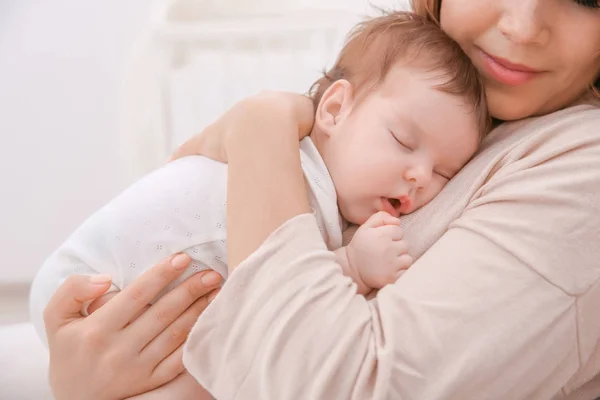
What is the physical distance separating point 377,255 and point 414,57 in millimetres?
333

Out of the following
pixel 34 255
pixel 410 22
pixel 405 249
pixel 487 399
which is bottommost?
pixel 34 255

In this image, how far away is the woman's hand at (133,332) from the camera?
37.1 inches

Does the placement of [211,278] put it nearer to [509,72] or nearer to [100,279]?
[100,279]

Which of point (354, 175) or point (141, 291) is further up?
point (354, 175)

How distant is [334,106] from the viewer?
3.57 ft

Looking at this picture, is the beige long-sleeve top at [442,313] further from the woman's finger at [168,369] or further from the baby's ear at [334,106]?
the baby's ear at [334,106]

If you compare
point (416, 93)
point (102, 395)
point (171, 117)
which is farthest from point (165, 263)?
point (171, 117)

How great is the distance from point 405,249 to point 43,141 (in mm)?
1638

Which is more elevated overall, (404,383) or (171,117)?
(404,383)

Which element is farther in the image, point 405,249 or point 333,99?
point 333,99

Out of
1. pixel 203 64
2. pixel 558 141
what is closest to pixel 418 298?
pixel 558 141

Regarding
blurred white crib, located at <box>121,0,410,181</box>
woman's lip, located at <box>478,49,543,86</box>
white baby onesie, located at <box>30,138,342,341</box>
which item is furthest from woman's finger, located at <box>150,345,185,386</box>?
blurred white crib, located at <box>121,0,410,181</box>

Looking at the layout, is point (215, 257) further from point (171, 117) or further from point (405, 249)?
point (171, 117)

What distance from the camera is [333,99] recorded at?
1084 mm
